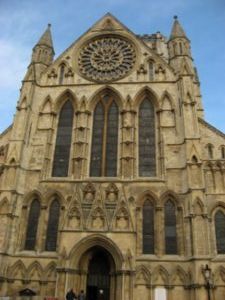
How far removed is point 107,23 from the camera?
2727 cm

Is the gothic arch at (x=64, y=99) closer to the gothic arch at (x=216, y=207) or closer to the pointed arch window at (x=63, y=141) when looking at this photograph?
the pointed arch window at (x=63, y=141)

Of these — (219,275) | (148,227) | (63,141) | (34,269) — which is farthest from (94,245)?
(63,141)

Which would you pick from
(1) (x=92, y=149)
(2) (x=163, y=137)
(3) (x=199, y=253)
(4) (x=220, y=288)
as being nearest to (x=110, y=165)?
(1) (x=92, y=149)

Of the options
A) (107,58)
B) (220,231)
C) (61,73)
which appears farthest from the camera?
(107,58)

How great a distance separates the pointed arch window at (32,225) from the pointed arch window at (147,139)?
23.0ft

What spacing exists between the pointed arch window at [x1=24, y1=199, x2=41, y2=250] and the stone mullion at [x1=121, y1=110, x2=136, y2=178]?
5.89m

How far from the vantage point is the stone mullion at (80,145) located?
2062cm

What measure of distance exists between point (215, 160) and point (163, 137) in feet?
12.1

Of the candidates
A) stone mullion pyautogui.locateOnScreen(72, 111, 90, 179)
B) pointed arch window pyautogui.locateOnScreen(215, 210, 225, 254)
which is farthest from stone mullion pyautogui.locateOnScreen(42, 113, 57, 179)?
pointed arch window pyautogui.locateOnScreen(215, 210, 225, 254)

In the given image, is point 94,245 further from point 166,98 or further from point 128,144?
point 166,98

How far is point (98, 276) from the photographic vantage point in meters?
18.3

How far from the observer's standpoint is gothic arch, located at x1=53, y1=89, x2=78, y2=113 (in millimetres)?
23281

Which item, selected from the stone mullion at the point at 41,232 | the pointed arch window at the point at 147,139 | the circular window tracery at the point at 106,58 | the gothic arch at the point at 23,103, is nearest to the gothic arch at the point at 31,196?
the stone mullion at the point at 41,232

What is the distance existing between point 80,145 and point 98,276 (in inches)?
332
